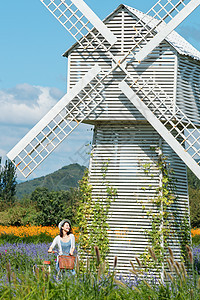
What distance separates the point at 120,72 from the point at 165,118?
61.1 inches

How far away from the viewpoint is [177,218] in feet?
40.0

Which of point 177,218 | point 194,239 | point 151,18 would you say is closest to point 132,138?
point 177,218

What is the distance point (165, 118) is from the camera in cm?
Answer: 1166

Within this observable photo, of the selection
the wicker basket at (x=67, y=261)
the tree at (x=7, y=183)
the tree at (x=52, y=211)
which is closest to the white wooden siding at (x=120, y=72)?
the wicker basket at (x=67, y=261)

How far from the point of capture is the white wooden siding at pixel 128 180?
11.8m

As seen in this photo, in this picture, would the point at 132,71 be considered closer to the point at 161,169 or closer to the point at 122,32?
the point at 122,32

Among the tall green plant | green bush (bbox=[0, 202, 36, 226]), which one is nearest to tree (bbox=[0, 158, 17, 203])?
green bush (bbox=[0, 202, 36, 226])

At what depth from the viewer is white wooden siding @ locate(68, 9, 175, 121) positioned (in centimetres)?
1177

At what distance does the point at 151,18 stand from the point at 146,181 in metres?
4.09

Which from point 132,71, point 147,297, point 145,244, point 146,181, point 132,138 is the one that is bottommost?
point 147,297

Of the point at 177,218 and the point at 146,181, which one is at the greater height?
the point at 146,181

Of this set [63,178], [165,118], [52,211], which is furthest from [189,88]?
[63,178]

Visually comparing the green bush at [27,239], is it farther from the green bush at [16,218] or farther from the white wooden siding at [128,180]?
the green bush at [16,218]

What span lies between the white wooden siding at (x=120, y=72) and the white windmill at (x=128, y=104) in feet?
0.08
